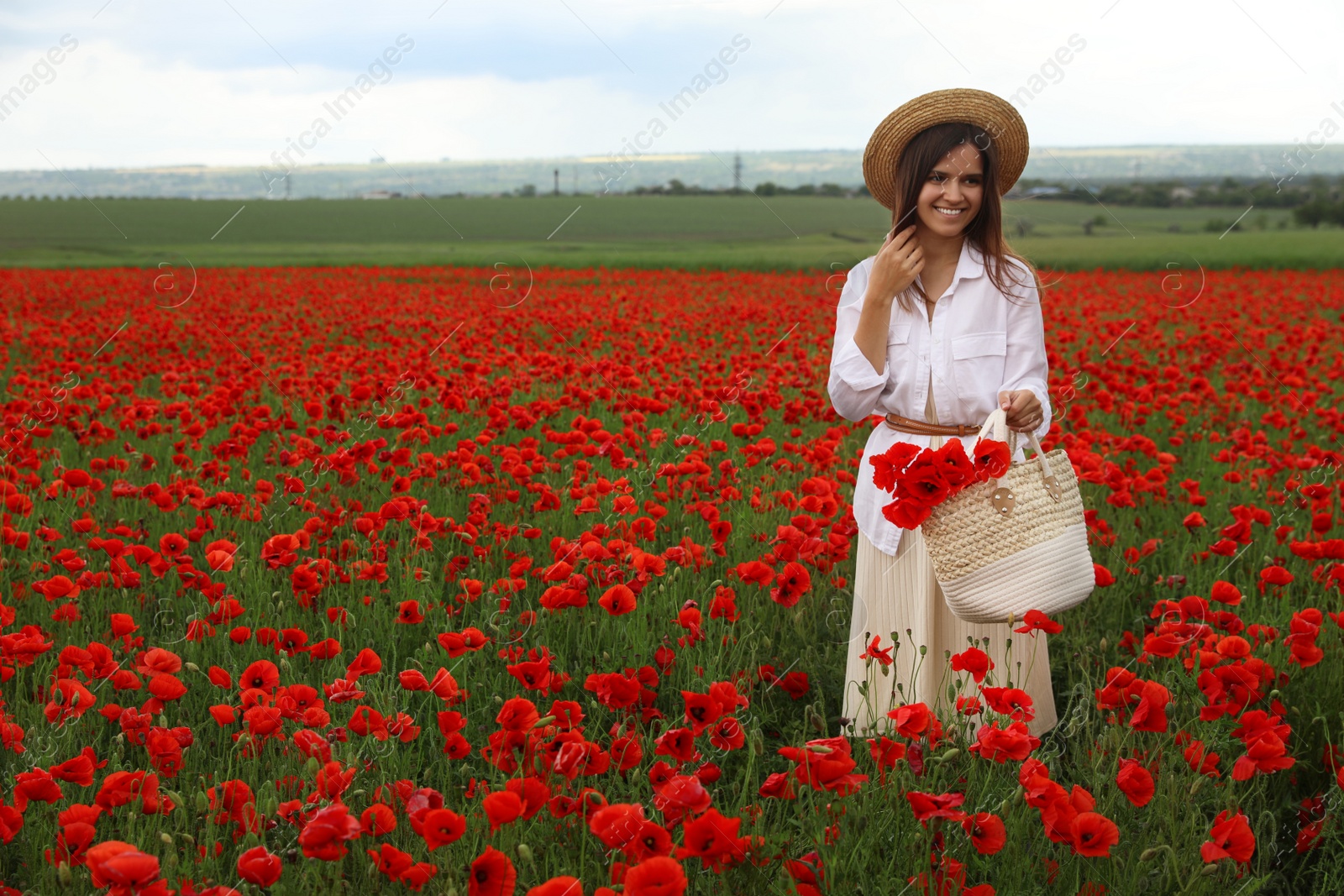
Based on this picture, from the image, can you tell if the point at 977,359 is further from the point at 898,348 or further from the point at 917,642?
the point at 917,642

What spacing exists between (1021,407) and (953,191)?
559mm

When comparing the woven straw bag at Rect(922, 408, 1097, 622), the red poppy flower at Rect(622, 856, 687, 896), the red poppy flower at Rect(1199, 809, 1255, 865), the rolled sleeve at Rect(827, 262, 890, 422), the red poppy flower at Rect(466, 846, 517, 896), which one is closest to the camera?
the red poppy flower at Rect(622, 856, 687, 896)

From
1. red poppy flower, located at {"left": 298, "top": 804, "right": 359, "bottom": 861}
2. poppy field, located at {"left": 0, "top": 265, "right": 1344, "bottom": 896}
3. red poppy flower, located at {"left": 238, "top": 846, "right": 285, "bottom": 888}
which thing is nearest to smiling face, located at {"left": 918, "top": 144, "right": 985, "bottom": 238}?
poppy field, located at {"left": 0, "top": 265, "right": 1344, "bottom": 896}

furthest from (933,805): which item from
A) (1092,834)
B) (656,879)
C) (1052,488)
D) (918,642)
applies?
(918,642)

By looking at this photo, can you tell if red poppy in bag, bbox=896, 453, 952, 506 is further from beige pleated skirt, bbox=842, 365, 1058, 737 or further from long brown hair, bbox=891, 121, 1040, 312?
long brown hair, bbox=891, 121, 1040, 312

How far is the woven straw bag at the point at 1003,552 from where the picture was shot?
2.13m

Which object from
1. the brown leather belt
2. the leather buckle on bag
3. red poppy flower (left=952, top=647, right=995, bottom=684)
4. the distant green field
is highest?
the distant green field

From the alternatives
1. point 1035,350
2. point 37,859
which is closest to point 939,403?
point 1035,350

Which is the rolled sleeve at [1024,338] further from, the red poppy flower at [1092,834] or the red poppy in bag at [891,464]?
the red poppy flower at [1092,834]

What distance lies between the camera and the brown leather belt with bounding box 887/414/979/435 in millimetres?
2543

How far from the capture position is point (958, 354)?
2.50 m

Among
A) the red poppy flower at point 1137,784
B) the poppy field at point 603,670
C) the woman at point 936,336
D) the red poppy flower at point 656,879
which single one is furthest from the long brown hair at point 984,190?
the red poppy flower at point 656,879

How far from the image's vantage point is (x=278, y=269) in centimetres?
2083

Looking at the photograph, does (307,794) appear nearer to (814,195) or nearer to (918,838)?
(918,838)
